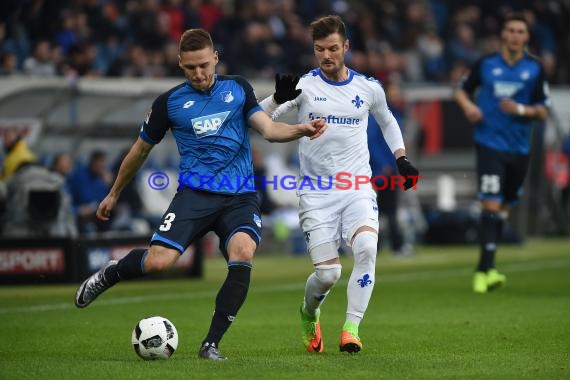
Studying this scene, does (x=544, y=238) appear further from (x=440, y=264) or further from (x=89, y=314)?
(x=89, y=314)

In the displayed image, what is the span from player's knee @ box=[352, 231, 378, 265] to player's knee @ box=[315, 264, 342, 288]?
20cm

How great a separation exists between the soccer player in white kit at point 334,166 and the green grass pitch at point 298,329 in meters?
0.53

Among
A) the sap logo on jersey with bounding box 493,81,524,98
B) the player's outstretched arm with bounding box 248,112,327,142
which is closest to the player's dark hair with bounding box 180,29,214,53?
the player's outstretched arm with bounding box 248,112,327,142

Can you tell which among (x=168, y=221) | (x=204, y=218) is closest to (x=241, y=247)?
(x=204, y=218)

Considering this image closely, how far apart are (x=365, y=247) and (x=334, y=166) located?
722 mm

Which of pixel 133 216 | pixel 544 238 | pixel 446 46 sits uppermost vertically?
pixel 446 46

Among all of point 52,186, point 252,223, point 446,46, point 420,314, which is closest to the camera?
point 252,223

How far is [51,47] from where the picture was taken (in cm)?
1911

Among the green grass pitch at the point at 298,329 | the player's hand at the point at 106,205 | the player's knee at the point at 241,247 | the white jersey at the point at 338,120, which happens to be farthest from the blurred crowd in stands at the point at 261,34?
the player's knee at the point at 241,247

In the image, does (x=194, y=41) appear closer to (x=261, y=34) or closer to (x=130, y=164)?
(x=130, y=164)

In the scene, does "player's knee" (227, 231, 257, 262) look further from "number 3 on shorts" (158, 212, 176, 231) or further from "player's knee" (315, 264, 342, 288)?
"player's knee" (315, 264, 342, 288)

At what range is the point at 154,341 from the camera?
8.16m

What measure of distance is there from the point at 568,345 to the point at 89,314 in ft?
16.2

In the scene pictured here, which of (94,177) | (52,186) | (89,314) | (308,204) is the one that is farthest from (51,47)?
(308,204)
